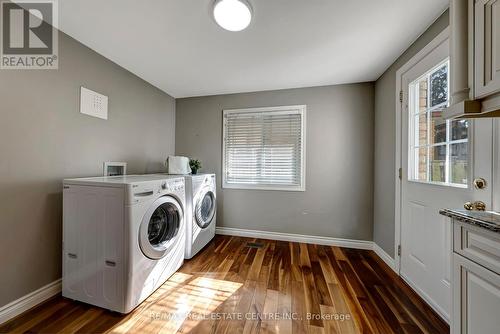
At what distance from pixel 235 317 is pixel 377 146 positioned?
2339 millimetres

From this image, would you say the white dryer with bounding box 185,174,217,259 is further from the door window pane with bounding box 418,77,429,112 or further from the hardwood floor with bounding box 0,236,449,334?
the door window pane with bounding box 418,77,429,112

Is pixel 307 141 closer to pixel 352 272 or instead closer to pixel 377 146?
pixel 377 146

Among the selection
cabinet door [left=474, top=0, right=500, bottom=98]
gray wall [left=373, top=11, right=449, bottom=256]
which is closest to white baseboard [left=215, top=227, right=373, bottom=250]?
gray wall [left=373, top=11, right=449, bottom=256]

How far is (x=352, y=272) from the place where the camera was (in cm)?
187

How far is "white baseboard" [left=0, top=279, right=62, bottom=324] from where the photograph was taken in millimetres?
1233

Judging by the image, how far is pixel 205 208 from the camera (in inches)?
96.1

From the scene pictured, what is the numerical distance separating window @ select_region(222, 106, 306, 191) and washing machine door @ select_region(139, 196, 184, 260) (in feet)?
3.79

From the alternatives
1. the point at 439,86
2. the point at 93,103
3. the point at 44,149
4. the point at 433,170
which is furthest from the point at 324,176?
the point at 44,149

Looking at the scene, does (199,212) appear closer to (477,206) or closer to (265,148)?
(265,148)

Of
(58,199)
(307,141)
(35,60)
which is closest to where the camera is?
(35,60)

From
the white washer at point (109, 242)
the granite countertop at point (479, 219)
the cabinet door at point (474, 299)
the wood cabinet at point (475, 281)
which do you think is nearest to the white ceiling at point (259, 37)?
the white washer at point (109, 242)

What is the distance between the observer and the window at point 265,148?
263 centimetres

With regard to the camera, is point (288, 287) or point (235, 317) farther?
point (288, 287)

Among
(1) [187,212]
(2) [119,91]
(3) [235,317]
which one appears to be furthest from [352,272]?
(2) [119,91]
